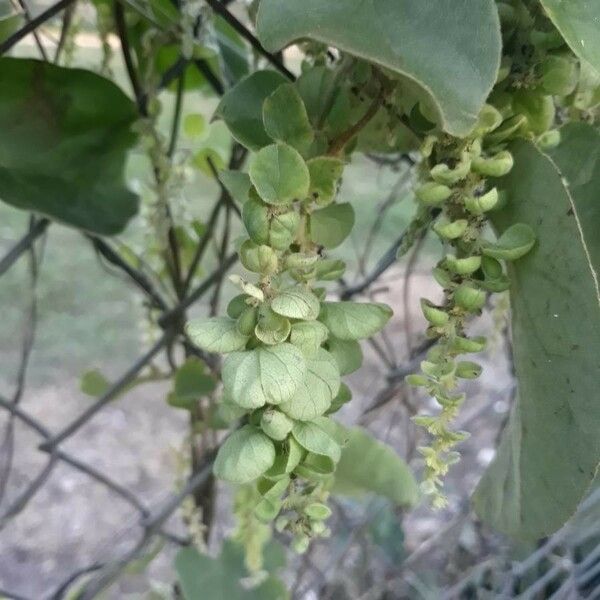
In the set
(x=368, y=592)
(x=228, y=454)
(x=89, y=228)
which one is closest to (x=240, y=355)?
(x=228, y=454)

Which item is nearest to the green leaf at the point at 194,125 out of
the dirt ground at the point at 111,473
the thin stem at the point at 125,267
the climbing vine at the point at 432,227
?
the thin stem at the point at 125,267

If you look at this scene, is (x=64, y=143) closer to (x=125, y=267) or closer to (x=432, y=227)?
(x=125, y=267)

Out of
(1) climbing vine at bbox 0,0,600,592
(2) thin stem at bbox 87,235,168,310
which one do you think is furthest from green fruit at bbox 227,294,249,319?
(2) thin stem at bbox 87,235,168,310

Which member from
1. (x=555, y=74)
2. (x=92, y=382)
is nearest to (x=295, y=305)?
(x=555, y=74)

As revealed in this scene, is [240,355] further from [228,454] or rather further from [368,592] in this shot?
[368,592]

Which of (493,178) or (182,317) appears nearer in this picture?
(493,178)

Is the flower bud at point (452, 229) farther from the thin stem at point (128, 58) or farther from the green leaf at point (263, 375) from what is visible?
Result: the thin stem at point (128, 58)
